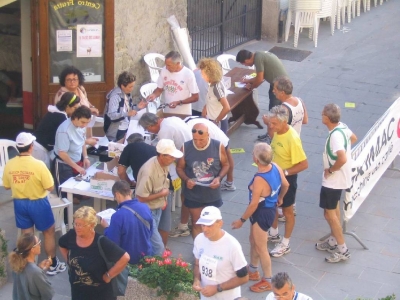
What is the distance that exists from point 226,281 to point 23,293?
1.71m

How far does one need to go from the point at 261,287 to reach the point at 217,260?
1.61m

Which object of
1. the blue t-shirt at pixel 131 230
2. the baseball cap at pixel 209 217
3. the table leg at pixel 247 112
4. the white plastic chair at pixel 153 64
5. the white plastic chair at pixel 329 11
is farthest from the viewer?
the white plastic chair at pixel 329 11

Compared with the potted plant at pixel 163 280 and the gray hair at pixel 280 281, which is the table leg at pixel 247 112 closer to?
the potted plant at pixel 163 280

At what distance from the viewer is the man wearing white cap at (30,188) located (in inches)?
318

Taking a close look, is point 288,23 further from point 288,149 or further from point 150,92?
point 288,149

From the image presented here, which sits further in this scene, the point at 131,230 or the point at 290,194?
the point at 290,194

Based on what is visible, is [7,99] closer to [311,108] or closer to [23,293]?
[311,108]

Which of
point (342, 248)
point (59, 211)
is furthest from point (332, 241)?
point (59, 211)

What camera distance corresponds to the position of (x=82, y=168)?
364 inches

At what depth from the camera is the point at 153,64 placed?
1284cm

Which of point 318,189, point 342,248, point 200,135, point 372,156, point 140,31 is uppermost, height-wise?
point 140,31

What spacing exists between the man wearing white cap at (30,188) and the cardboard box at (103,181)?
700 mm

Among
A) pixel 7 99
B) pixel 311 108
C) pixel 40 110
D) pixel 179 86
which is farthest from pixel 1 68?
pixel 311 108

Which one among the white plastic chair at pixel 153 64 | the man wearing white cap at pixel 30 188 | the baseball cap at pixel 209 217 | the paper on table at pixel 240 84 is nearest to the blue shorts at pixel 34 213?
the man wearing white cap at pixel 30 188
